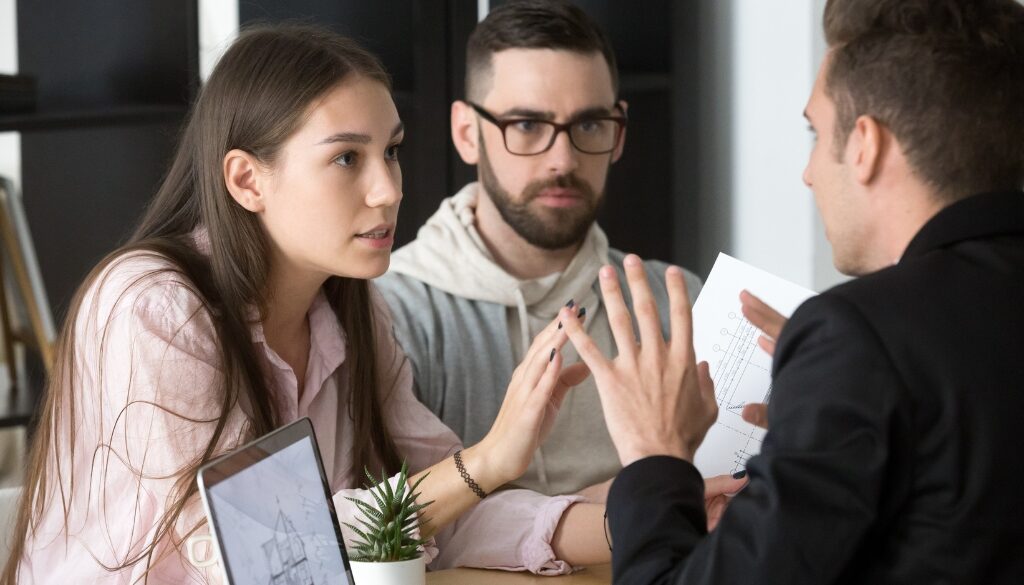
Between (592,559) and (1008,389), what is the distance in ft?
2.61

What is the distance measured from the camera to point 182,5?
9.41ft

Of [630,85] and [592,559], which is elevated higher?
[630,85]

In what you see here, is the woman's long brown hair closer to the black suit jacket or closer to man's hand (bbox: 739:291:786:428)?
man's hand (bbox: 739:291:786:428)

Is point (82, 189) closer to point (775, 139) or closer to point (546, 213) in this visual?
point (546, 213)

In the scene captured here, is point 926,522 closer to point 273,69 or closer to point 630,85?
point 273,69


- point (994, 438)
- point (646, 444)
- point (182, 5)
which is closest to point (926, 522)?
point (994, 438)

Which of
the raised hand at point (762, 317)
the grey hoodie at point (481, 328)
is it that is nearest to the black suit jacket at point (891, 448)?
the raised hand at point (762, 317)

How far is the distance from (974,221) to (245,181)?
37.8 inches

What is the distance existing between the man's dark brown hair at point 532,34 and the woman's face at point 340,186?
0.66 m

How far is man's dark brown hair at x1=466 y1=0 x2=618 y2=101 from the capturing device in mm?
2340

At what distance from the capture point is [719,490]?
1634mm

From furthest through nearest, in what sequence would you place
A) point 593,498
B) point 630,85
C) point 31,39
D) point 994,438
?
point 630,85
point 31,39
point 593,498
point 994,438

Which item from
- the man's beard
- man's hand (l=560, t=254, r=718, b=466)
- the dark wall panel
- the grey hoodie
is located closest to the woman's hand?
man's hand (l=560, t=254, r=718, b=466)

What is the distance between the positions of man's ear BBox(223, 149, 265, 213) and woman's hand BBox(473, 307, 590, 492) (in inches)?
16.5
